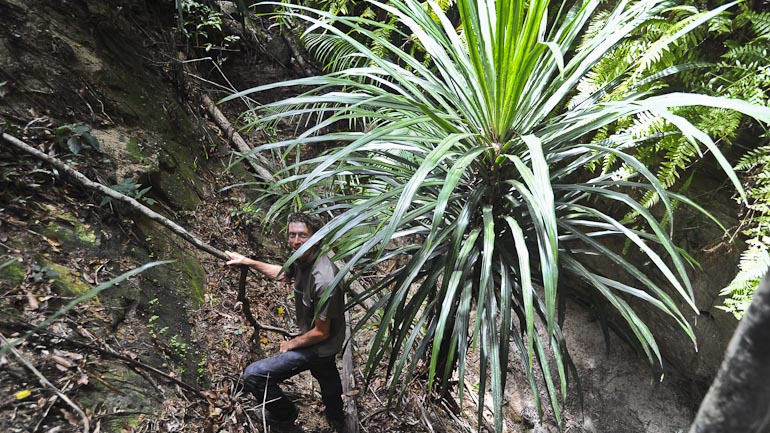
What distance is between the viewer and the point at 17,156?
189cm

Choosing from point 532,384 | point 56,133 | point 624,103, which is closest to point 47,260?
point 56,133

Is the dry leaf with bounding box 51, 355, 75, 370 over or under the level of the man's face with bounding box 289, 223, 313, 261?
under

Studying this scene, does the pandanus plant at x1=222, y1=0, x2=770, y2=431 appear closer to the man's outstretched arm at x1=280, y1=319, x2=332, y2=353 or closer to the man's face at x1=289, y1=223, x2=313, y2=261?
the man's face at x1=289, y1=223, x2=313, y2=261

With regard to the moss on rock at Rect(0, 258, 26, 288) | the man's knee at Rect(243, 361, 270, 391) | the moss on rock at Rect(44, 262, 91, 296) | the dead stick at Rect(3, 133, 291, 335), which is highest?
the dead stick at Rect(3, 133, 291, 335)

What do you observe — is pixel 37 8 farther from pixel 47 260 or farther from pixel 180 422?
pixel 180 422

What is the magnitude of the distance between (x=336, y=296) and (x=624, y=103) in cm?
124

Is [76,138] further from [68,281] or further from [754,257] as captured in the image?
[754,257]

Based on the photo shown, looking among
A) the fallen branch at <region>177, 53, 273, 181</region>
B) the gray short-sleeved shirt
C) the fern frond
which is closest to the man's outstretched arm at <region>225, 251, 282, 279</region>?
the gray short-sleeved shirt

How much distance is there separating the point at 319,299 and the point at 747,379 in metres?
1.55

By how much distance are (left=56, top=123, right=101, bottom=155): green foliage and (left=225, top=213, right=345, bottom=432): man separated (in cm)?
96

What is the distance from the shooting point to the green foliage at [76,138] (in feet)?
6.88

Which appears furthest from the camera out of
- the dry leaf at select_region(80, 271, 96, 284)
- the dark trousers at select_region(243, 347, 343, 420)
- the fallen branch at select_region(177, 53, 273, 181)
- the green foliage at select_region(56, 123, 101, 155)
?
the fallen branch at select_region(177, 53, 273, 181)

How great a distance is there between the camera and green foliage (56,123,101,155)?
2098 millimetres

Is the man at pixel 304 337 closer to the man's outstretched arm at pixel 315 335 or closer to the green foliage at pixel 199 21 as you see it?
the man's outstretched arm at pixel 315 335
